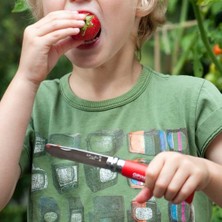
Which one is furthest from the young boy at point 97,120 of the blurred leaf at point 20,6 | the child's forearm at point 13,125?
the blurred leaf at point 20,6

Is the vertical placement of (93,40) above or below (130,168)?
above

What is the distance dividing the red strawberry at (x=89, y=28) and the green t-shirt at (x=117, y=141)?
149 mm

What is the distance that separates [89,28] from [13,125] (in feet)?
0.71

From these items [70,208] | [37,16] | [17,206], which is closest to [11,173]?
[70,208]

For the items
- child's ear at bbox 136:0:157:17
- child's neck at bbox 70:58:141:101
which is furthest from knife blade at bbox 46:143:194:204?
child's ear at bbox 136:0:157:17

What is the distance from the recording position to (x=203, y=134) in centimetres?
127

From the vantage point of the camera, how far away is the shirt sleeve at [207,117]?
126cm

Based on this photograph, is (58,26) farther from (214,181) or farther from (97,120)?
(214,181)

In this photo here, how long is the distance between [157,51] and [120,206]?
4.43ft

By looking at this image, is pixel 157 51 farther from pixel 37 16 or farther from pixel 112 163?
pixel 112 163

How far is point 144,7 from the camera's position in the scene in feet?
4.54

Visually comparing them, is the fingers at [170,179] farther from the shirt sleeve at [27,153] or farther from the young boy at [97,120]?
the shirt sleeve at [27,153]

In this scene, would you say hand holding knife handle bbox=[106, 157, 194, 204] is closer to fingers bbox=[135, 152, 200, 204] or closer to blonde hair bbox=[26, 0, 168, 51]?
fingers bbox=[135, 152, 200, 204]

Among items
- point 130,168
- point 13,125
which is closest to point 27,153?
point 13,125
